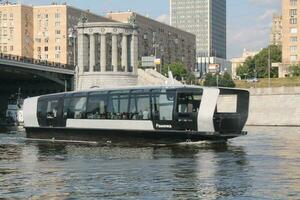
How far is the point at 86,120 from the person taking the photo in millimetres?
52312

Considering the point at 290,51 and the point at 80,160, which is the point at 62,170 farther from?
the point at 290,51

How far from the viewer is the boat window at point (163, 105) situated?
46.8 m

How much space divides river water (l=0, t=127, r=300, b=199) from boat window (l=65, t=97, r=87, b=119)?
6.39 metres

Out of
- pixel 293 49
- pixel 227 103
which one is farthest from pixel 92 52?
pixel 293 49

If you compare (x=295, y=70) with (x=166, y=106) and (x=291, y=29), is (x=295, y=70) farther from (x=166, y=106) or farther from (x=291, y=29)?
(x=166, y=106)

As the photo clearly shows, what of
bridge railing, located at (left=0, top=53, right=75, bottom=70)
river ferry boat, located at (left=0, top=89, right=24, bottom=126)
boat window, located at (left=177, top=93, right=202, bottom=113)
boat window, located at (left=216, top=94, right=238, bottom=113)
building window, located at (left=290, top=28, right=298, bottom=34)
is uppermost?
building window, located at (left=290, top=28, right=298, bottom=34)

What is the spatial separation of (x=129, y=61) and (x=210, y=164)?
379ft

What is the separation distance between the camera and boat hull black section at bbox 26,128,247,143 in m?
46.8

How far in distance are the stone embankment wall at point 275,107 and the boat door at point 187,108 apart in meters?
68.2

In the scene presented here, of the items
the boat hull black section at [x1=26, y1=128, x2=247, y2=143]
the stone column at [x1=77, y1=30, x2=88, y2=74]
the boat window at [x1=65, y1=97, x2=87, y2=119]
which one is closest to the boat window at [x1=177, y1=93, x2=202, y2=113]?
the boat hull black section at [x1=26, y1=128, x2=247, y2=143]

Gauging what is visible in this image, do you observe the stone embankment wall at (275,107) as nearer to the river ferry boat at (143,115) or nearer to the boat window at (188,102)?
the river ferry boat at (143,115)

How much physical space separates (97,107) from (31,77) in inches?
3275

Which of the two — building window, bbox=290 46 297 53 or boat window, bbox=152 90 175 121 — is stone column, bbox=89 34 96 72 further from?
boat window, bbox=152 90 175 121

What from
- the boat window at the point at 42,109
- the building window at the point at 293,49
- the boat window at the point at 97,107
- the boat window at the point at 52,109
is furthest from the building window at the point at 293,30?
the boat window at the point at 97,107
